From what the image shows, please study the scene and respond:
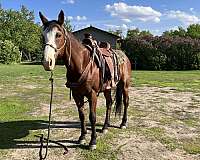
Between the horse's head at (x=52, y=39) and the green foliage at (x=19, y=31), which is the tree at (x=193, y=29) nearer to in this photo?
the green foliage at (x=19, y=31)

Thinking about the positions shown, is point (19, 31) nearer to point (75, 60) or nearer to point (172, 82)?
point (172, 82)

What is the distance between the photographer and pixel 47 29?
14.6 ft

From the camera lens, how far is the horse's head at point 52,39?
429cm

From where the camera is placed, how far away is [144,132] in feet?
21.2

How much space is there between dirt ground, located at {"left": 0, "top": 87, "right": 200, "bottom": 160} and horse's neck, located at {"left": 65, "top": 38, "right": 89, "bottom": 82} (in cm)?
127

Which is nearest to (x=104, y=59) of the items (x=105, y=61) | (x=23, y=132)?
(x=105, y=61)

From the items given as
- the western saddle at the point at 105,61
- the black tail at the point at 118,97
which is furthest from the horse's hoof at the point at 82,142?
the black tail at the point at 118,97

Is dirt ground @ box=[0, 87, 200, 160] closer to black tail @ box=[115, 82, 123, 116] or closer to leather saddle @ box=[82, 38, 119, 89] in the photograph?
black tail @ box=[115, 82, 123, 116]

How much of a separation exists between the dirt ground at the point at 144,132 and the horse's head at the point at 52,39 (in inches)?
64.1

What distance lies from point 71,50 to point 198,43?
2511cm

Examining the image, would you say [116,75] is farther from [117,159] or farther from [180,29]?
[180,29]

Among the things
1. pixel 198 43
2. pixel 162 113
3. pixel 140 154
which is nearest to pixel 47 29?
pixel 140 154

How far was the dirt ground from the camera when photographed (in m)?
5.21

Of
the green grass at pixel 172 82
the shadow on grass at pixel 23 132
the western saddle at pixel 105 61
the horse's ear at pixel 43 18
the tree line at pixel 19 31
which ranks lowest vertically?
the shadow on grass at pixel 23 132
